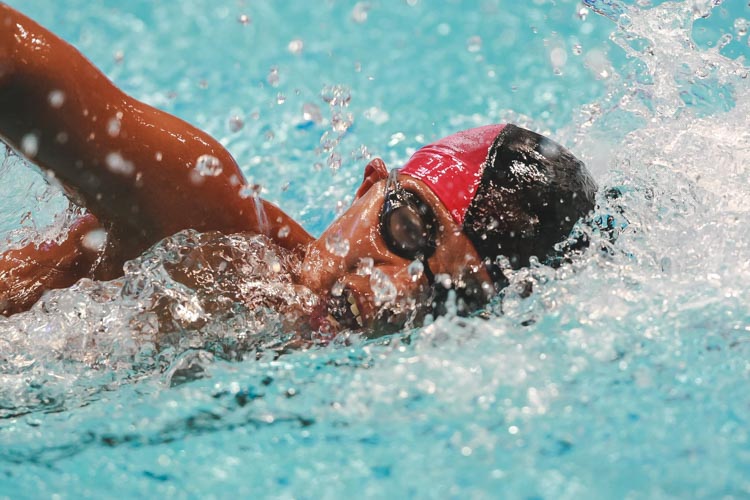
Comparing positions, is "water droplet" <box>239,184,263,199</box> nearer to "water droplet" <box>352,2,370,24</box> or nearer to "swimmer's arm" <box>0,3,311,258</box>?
"swimmer's arm" <box>0,3,311,258</box>

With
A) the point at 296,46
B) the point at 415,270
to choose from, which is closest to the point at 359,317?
the point at 415,270

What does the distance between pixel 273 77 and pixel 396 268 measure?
236cm

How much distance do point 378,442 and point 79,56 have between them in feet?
2.73

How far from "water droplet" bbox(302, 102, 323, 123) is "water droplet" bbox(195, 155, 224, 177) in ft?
6.52

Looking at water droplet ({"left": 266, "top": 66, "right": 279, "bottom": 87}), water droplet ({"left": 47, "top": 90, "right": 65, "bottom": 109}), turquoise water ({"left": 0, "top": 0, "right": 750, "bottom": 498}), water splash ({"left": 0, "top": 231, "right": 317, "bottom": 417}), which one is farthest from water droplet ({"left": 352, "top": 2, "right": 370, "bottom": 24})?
water droplet ({"left": 47, "top": 90, "right": 65, "bottom": 109})

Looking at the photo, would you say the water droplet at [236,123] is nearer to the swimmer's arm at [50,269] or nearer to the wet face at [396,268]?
the swimmer's arm at [50,269]

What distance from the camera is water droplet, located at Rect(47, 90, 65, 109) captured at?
129 centimetres

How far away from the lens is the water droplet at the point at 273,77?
11.9 ft

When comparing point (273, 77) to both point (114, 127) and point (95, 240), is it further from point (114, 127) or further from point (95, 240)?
point (114, 127)

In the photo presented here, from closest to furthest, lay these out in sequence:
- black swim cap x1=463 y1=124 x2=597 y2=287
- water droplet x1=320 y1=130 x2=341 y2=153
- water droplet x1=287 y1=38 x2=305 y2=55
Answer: black swim cap x1=463 y1=124 x2=597 y2=287 → water droplet x1=320 y1=130 x2=341 y2=153 → water droplet x1=287 y1=38 x2=305 y2=55

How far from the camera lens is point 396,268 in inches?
59.3

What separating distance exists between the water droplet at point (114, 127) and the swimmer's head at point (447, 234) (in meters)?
0.45

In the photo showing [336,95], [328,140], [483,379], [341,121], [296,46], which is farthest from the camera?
[296,46]

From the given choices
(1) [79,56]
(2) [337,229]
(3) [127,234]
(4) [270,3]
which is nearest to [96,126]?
(1) [79,56]
